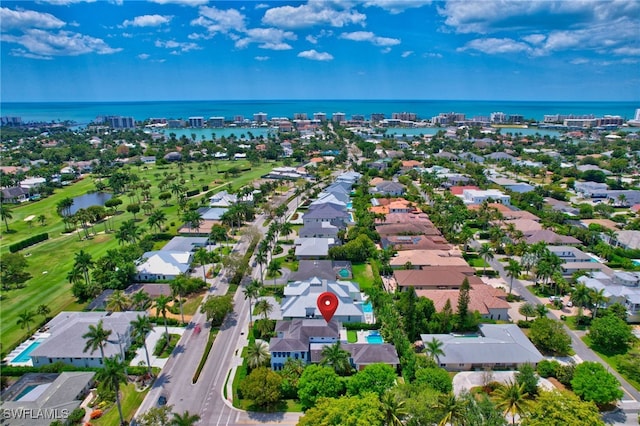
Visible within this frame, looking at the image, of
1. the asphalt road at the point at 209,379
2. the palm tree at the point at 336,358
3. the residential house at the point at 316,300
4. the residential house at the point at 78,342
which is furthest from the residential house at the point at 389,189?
the residential house at the point at 78,342

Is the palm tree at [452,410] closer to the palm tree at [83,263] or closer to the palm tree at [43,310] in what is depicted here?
the palm tree at [43,310]

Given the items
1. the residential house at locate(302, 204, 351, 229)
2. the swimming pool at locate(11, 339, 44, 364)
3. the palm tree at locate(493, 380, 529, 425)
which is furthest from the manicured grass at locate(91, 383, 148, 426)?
the residential house at locate(302, 204, 351, 229)

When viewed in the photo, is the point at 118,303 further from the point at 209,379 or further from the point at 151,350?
the point at 209,379

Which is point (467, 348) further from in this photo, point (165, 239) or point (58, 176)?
point (58, 176)

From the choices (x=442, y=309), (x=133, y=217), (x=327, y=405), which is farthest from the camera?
(x=133, y=217)

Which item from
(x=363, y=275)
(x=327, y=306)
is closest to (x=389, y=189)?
(x=363, y=275)

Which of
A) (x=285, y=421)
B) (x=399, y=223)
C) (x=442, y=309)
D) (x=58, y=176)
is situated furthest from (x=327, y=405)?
(x=58, y=176)
